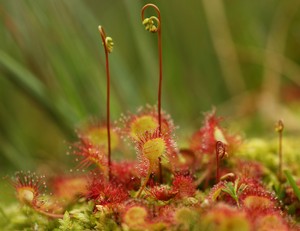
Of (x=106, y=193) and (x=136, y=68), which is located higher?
(x=136, y=68)

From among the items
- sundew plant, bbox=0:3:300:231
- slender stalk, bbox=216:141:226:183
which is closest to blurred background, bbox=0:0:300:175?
Answer: sundew plant, bbox=0:3:300:231

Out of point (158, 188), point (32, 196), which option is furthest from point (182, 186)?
point (32, 196)

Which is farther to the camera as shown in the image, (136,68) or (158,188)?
(136,68)

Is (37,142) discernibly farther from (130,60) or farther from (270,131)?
(270,131)

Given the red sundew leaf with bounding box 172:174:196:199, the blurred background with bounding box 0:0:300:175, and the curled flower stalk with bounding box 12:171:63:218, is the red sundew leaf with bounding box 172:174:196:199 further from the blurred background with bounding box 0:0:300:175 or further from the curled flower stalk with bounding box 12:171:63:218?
the blurred background with bounding box 0:0:300:175

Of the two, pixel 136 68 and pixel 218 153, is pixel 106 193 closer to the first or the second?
pixel 218 153

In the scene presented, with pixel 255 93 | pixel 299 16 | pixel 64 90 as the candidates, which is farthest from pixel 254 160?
pixel 299 16
